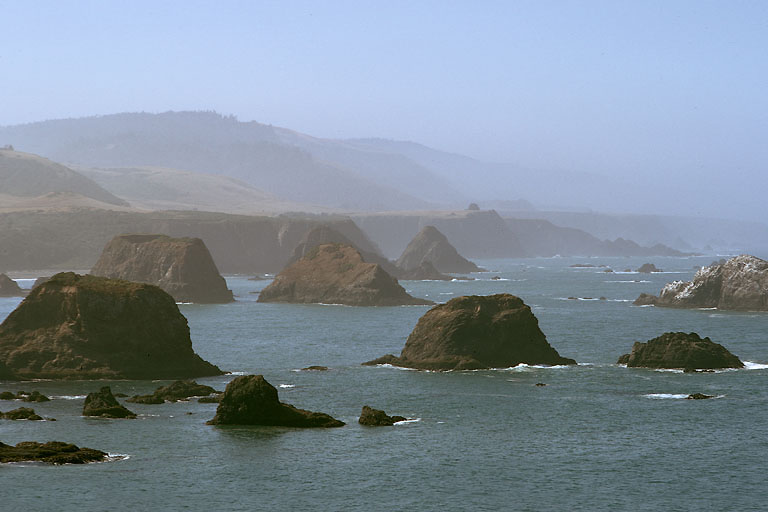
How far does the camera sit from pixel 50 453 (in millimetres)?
47000

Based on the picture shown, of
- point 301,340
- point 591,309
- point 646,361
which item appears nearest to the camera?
point 646,361

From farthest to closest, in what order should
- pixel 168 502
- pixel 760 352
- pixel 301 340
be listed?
pixel 301 340 < pixel 760 352 < pixel 168 502

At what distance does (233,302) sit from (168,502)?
117 meters

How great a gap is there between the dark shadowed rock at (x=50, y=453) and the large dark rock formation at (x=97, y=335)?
23493 mm

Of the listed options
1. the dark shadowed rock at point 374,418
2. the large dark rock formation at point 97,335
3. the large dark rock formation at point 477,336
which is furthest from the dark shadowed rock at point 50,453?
the large dark rock formation at point 477,336

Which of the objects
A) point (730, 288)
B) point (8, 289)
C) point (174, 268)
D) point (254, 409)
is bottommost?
point (254, 409)

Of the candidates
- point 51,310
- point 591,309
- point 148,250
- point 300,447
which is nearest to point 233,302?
point 148,250

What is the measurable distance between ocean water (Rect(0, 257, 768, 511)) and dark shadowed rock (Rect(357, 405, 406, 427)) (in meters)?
0.63

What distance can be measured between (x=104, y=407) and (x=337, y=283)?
9735 cm

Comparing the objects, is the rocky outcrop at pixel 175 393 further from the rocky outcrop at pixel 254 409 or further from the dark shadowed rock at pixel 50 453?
the dark shadowed rock at pixel 50 453

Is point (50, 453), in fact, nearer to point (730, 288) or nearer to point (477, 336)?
point (477, 336)

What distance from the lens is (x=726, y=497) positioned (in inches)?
1711

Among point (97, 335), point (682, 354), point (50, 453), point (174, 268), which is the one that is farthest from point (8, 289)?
point (50, 453)

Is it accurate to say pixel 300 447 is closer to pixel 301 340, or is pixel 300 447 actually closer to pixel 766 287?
pixel 301 340
